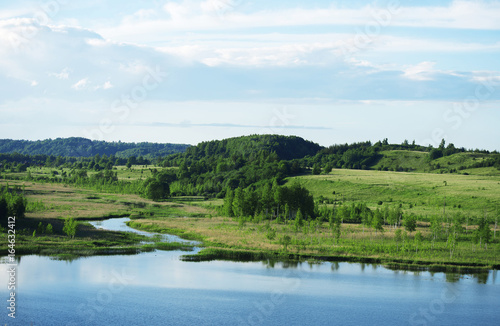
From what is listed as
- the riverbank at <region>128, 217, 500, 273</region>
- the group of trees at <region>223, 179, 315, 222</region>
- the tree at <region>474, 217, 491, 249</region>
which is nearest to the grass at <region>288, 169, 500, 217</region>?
the group of trees at <region>223, 179, 315, 222</region>

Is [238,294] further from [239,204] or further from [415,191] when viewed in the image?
[415,191]

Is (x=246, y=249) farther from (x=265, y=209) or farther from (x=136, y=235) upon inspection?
(x=265, y=209)

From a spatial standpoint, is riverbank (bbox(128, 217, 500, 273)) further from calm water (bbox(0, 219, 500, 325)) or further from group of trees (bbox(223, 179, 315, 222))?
group of trees (bbox(223, 179, 315, 222))

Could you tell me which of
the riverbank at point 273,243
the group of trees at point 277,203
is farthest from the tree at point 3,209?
the group of trees at point 277,203

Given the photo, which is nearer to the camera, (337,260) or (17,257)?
(17,257)

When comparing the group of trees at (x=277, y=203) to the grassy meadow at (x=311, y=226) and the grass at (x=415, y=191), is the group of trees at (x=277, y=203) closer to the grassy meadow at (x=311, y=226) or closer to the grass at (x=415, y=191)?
the grassy meadow at (x=311, y=226)

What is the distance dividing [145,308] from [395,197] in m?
102

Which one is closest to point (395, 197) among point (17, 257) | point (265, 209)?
point (265, 209)

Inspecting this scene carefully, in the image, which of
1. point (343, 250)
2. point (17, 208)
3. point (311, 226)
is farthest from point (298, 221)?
point (17, 208)

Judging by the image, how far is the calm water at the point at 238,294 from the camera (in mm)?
48281

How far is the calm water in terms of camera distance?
4828 centimetres

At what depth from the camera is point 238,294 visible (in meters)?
56.0

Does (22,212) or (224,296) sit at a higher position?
(22,212)

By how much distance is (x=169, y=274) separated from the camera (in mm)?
63312
